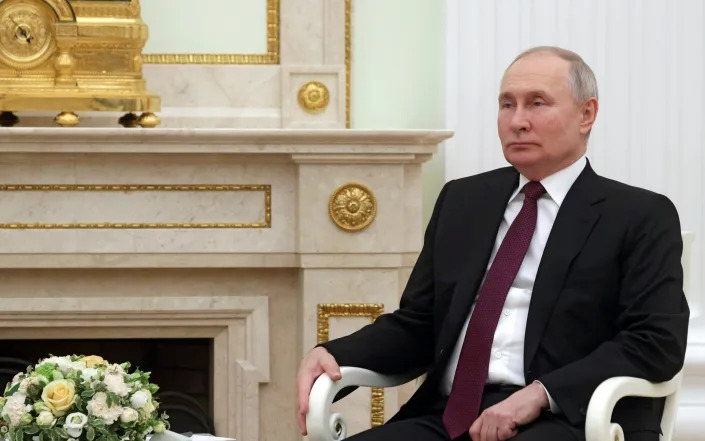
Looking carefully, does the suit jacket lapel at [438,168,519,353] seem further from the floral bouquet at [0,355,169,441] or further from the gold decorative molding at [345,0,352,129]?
the gold decorative molding at [345,0,352,129]

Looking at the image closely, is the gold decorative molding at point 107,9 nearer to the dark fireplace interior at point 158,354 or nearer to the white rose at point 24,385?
the dark fireplace interior at point 158,354

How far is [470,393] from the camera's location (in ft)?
9.18

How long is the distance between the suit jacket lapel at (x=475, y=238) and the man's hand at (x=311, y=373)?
0.92ft

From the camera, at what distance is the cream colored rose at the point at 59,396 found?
8.22 feet

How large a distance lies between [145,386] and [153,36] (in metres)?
1.98

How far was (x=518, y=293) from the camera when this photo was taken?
A: 284cm

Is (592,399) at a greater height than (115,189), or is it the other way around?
(115,189)

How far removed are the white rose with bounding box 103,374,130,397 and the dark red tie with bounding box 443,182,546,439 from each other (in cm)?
73

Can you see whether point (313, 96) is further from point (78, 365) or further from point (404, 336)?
point (78, 365)

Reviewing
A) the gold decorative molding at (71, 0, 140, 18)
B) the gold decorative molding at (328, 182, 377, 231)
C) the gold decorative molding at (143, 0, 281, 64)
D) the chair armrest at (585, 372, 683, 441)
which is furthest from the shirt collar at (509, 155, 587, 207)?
the gold decorative molding at (71, 0, 140, 18)

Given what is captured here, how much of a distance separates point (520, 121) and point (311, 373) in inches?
29.2

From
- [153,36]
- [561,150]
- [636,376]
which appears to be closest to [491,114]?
[153,36]

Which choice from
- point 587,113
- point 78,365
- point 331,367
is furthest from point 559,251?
point 78,365

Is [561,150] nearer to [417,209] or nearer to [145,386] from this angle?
[145,386]
